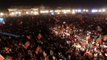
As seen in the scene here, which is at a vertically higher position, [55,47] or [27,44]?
[27,44]

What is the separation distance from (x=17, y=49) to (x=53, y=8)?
43.4m

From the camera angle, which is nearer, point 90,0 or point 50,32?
point 50,32

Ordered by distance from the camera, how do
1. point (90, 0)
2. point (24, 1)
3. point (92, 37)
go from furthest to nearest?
point (24, 1) < point (90, 0) < point (92, 37)

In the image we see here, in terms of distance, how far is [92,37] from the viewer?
26688 mm

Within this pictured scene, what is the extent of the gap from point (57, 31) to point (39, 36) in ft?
18.2

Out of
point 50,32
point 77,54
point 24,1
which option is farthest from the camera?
point 24,1

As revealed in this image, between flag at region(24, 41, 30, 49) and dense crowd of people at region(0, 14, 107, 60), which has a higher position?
flag at region(24, 41, 30, 49)

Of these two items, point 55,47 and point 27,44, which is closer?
point 27,44

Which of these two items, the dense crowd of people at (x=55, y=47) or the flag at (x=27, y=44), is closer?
the dense crowd of people at (x=55, y=47)

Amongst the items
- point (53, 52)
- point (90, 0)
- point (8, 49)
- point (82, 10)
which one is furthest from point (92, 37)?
point (82, 10)

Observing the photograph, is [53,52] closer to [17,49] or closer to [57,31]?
[17,49]

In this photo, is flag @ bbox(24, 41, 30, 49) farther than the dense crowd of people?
Yes

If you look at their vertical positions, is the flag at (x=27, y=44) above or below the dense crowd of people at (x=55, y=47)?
above

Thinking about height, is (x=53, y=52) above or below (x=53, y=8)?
above
